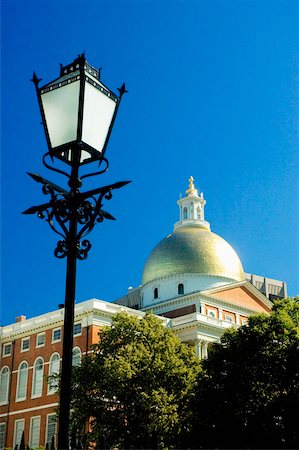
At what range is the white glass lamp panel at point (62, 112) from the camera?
7465 millimetres

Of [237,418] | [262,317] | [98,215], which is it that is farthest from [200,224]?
[98,215]

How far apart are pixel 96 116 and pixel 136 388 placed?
3764 cm

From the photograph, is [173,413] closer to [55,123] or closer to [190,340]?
[190,340]

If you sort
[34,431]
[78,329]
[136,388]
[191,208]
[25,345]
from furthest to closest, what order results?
[191,208] → [25,345] → [78,329] → [34,431] → [136,388]

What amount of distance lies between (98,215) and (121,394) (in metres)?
36.9

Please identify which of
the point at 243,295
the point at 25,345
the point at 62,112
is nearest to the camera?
the point at 62,112

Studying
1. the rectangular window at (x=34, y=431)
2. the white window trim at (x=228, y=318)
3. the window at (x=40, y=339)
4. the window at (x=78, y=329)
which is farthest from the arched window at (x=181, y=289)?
the rectangular window at (x=34, y=431)

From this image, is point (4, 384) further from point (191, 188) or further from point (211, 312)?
point (191, 188)

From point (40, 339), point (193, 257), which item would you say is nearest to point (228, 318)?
point (193, 257)

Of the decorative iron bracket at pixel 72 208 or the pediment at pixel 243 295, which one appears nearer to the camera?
the decorative iron bracket at pixel 72 208

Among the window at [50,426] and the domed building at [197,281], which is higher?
the domed building at [197,281]

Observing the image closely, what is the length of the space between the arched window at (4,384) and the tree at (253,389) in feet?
97.7

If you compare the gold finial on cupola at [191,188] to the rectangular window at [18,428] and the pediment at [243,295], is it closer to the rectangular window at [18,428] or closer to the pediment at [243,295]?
the pediment at [243,295]

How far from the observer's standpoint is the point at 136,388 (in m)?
43.3
